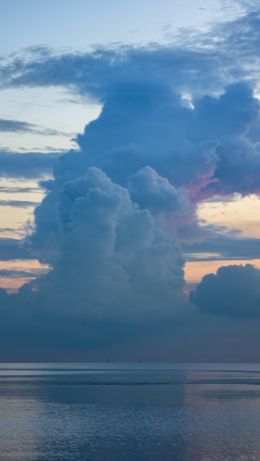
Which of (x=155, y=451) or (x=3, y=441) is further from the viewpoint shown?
(x=3, y=441)

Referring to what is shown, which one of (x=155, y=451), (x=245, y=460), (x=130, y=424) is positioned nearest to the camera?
(x=245, y=460)

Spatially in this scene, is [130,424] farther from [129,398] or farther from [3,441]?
[129,398]

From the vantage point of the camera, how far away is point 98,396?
162 meters

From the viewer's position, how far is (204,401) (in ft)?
479

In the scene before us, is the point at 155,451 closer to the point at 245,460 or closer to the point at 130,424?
the point at 245,460

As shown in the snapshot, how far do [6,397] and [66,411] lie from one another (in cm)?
4078

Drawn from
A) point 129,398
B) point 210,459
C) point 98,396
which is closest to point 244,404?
point 129,398

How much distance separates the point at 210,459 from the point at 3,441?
25.9 metres

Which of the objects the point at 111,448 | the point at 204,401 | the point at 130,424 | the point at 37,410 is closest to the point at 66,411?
the point at 37,410

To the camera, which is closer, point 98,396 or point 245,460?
point 245,460

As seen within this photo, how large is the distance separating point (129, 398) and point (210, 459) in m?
86.3

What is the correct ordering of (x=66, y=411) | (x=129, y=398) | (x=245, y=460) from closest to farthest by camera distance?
(x=245, y=460) → (x=66, y=411) → (x=129, y=398)

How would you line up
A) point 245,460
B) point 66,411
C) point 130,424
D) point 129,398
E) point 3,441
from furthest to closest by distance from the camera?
point 129,398 → point 66,411 → point 130,424 → point 3,441 → point 245,460

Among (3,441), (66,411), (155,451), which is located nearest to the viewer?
(155,451)
